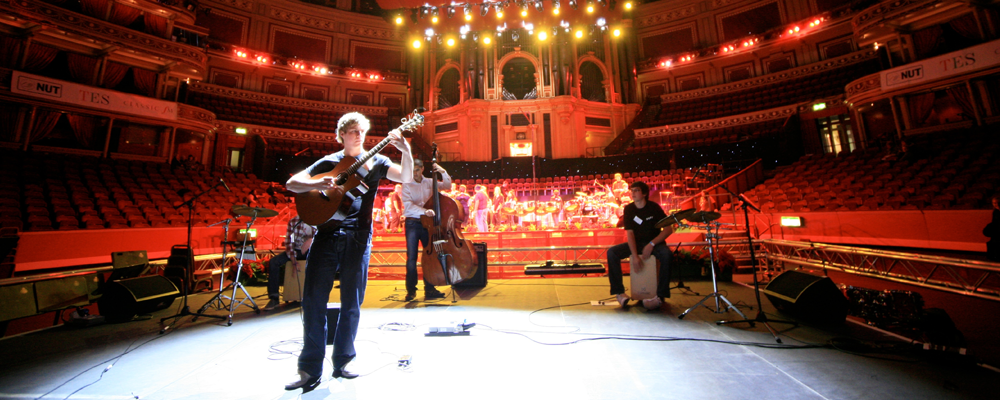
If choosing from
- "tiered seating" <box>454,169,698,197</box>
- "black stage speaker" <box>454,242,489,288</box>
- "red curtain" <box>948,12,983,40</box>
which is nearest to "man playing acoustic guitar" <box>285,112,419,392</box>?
"black stage speaker" <box>454,242,489,288</box>

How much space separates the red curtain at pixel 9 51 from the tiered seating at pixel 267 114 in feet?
17.7

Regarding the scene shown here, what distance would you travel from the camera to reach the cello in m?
4.28

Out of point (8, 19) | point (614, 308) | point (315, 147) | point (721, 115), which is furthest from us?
point (315, 147)

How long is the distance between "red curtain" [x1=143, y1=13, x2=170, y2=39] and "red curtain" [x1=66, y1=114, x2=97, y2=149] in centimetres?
391

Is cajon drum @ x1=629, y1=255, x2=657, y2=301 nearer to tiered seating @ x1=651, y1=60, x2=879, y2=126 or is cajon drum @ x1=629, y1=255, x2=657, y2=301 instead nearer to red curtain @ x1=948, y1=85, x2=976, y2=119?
red curtain @ x1=948, y1=85, x2=976, y2=119

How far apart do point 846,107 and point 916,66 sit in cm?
319

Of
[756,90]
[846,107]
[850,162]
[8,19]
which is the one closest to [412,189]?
[850,162]

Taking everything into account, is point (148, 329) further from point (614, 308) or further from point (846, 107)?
point (846, 107)

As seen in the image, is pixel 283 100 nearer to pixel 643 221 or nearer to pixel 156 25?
pixel 156 25

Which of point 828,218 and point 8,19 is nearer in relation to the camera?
point 828,218

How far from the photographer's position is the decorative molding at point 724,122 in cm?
1619

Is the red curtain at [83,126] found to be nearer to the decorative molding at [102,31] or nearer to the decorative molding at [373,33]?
the decorative molding at [102,31]

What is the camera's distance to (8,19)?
10828 millimetres

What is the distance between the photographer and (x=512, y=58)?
1972 cm
